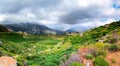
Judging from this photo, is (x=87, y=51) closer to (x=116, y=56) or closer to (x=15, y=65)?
(x=116, y=56)

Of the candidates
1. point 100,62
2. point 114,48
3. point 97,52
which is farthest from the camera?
point 114,48

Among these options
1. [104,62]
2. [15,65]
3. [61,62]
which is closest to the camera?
[104,62]

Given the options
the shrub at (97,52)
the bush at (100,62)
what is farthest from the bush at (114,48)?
the bush at (100,62)

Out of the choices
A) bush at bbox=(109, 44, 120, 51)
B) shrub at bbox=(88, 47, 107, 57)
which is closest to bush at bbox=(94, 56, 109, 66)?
shrub at bbox=(88, 47, 107, 57)

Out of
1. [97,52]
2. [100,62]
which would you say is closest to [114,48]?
[97,52]

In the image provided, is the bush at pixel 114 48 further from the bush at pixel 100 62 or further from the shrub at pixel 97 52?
the bush at pixel 100 62

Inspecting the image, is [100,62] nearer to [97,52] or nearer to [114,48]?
[97,52]

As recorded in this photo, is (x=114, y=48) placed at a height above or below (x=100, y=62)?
above

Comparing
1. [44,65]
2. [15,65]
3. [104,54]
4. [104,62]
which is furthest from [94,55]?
[15,65]

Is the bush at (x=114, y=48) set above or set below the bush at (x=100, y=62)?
above

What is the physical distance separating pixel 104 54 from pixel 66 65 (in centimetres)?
481

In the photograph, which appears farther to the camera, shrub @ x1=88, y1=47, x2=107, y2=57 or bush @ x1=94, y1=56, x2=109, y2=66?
shrub @ x1=88, y1=47, x2=107, y2=57

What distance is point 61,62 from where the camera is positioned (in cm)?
2394

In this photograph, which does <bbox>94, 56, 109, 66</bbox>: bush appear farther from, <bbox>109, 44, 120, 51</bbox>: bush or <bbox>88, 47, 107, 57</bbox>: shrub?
<bbox>109, 44, 120, 51</bbox>: bush
